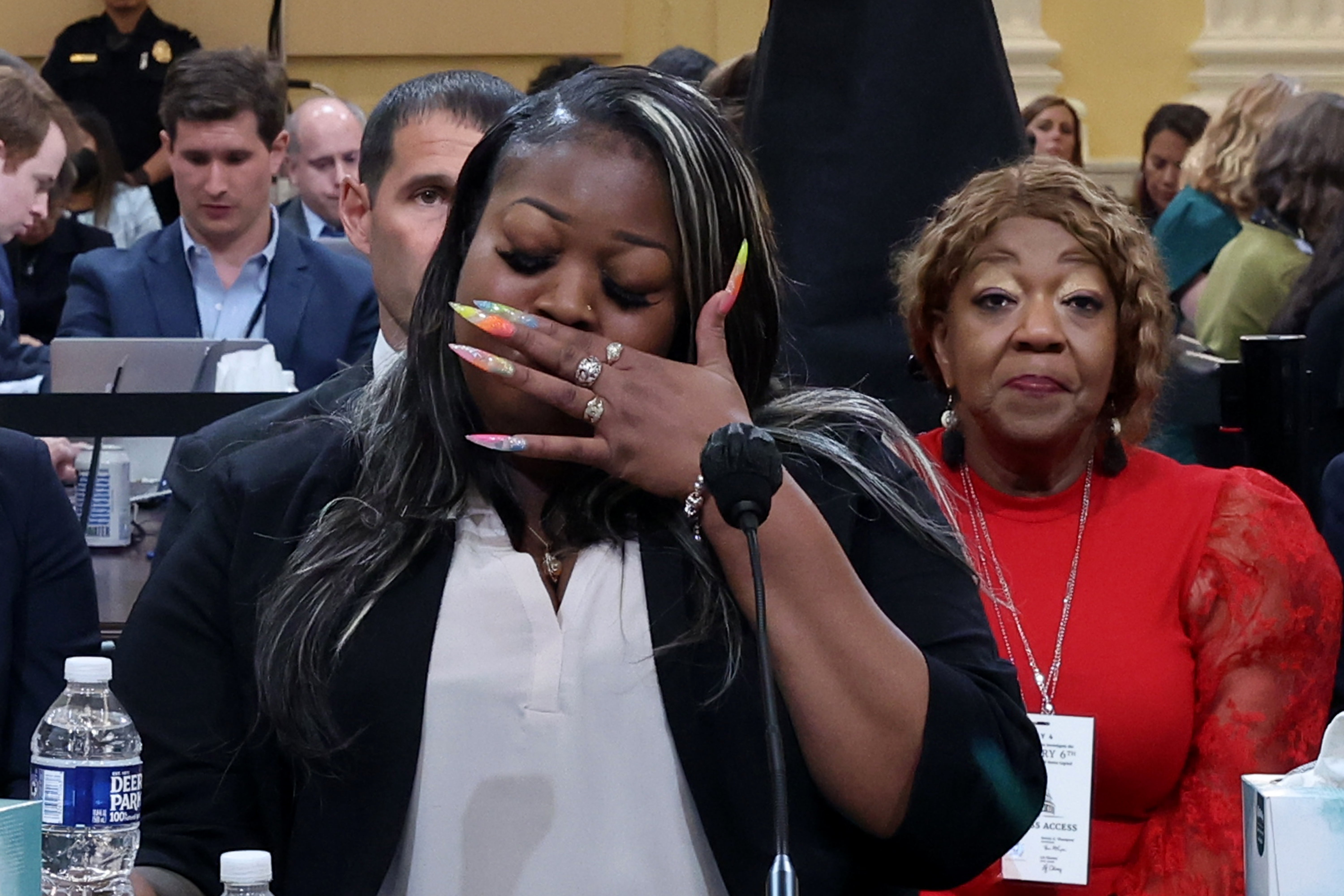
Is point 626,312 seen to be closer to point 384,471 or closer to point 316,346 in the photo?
point 384,471

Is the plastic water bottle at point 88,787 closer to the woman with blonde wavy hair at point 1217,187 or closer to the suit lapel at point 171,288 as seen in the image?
the suit lapel at point 171,288

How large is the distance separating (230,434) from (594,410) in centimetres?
114

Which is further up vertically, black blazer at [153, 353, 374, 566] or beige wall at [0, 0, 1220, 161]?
beige wall at [0, 0, 1220, 161]

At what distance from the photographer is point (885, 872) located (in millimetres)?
1583

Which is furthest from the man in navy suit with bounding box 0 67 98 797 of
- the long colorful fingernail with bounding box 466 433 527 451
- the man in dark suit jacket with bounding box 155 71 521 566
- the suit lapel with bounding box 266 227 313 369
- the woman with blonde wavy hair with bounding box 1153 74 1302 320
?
the woman with blonde wavy hair with bounding box 1153 74 1302 320

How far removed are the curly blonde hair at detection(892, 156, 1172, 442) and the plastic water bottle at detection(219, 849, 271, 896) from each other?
4.95 feet

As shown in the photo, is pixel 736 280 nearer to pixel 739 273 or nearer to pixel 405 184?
pixel 739 273

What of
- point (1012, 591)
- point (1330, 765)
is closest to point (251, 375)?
point (1012, 591)

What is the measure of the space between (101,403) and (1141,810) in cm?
222

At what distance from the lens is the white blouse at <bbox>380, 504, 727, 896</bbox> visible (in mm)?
1526

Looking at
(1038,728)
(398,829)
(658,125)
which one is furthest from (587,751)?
(1038,728)

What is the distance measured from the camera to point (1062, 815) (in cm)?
243

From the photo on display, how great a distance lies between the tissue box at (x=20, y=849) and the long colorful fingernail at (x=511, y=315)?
1.62ft

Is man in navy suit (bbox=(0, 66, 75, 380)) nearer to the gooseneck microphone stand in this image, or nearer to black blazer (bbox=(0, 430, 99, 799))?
black blazer (bbox=(0, 430, 99, 799))
